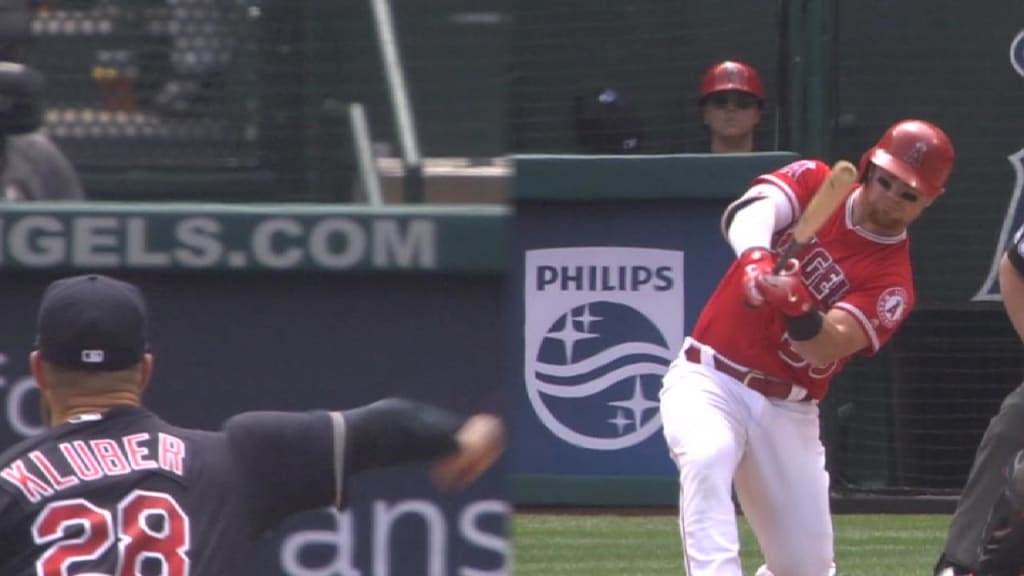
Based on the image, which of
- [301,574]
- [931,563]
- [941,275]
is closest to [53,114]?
[301,574]

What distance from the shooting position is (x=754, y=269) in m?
6.35

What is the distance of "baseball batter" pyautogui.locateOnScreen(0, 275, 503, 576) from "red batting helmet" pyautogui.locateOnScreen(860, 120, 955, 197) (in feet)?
10.7

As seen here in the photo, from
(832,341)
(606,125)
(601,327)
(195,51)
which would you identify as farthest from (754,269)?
(606,125)

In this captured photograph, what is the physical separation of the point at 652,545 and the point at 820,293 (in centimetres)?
251

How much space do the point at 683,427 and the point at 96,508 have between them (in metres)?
3.39

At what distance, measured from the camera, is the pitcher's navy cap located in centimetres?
351

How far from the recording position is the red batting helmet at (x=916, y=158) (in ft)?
22.1

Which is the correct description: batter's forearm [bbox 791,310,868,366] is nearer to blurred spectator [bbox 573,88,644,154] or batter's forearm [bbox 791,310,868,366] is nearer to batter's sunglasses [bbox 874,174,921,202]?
batter's sunglasses [bbox 874,174,921,202]

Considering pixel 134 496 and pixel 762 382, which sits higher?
pixel 134 496

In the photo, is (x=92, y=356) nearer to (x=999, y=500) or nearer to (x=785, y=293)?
(x=785, y=293)

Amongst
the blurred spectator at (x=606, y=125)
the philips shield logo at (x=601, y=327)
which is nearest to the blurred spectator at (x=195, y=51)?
the philips shield logo at (x=601, y=327)

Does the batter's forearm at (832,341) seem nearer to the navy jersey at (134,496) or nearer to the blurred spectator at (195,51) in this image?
the blurred spectator at (195,51)

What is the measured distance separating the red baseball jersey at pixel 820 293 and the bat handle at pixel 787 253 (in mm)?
138

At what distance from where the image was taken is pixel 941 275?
10016 millimetres
